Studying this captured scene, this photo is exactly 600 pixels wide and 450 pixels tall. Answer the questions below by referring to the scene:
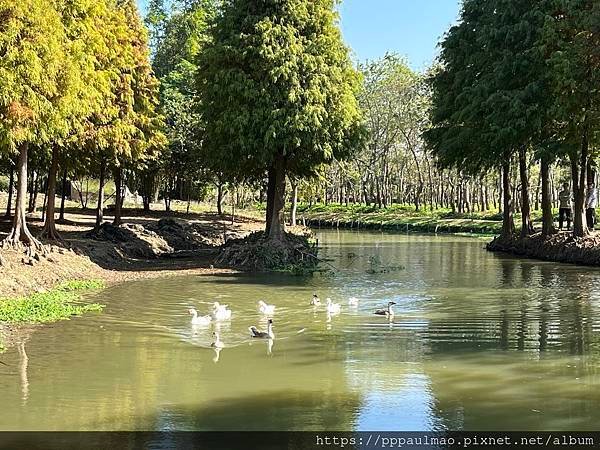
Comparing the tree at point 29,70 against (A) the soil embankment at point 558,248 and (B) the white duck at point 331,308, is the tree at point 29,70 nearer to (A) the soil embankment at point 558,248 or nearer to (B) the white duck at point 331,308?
(B) the white duck at point 331,308

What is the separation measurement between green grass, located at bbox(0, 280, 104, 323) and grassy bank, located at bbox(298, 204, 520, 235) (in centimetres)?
3975

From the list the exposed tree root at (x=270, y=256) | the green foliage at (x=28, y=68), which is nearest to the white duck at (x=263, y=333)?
the green foliage at (x=28, y=68)

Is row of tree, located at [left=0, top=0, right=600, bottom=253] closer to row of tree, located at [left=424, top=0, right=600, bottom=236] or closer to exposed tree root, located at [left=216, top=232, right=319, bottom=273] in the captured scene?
row of tree, located at [left=424, top=0, right=600, bottom=236]

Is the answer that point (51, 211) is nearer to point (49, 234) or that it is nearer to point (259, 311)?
point (49, 234)

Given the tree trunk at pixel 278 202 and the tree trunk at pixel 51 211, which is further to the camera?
the tree trunk at pixel 278 202

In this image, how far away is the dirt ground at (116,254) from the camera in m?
19.8

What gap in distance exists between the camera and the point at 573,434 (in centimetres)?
796

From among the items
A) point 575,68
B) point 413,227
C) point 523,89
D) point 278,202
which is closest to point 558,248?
point 523,89

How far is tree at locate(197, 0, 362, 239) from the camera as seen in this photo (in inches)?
1045

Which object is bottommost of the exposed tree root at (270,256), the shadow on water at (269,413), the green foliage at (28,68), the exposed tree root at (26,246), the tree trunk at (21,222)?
the shadow on water at (269,413)

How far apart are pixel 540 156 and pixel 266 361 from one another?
19.9 m

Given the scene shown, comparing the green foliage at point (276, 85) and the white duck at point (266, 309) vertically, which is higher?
the green foliage at point (276, 85)

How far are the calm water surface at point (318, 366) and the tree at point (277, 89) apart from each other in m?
8.71

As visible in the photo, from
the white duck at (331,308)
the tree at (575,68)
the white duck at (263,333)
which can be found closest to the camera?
the white duck at (263,333)
